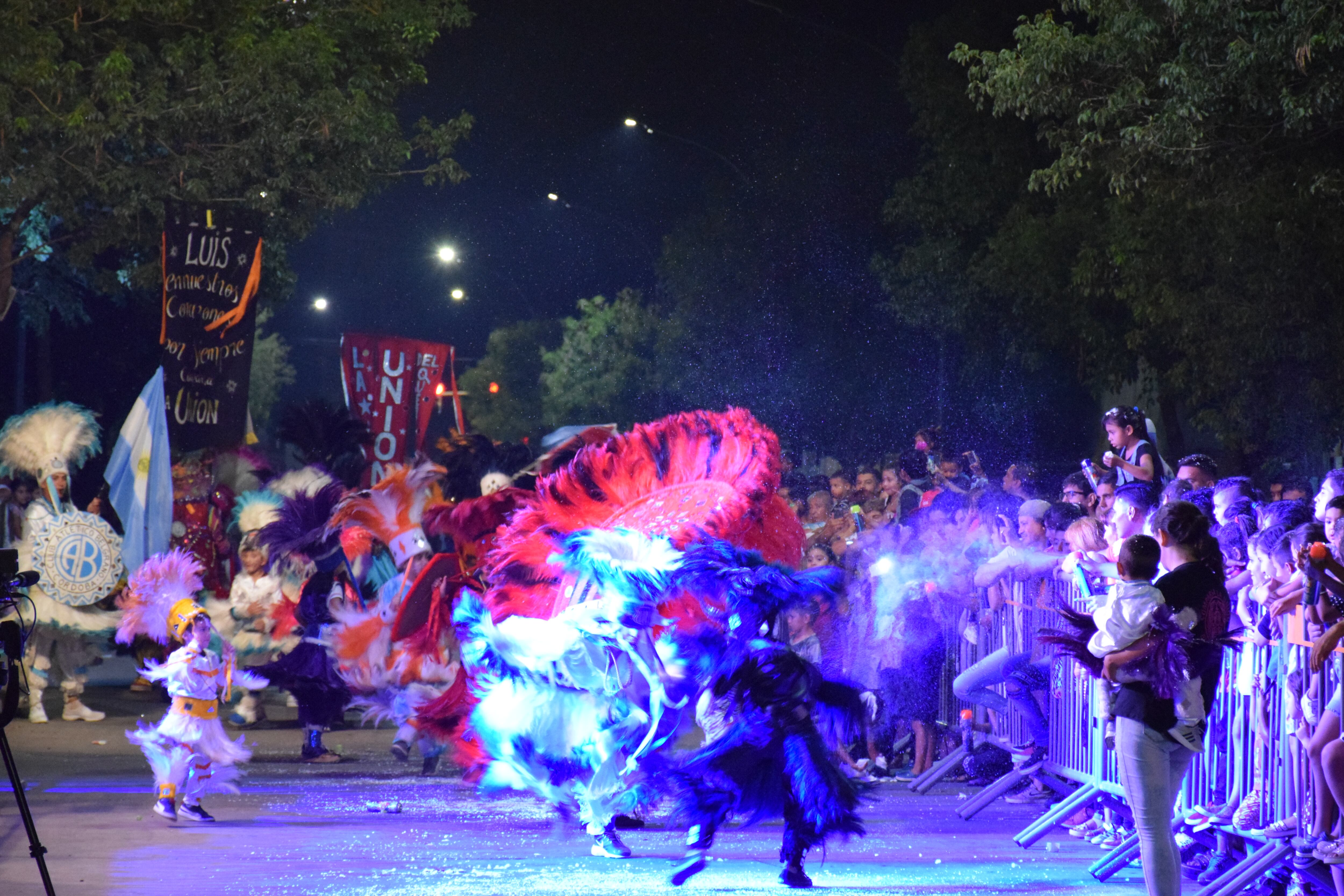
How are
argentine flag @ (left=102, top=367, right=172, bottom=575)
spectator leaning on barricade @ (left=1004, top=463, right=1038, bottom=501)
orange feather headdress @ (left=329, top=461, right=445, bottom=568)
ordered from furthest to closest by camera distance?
argentine flag @ (left=102, top=367, right=172, bottom=575) < spectator leaning on barricade @ (left=1004, top=463, right=1038, bottom=501) < orange feather headdress @ (left=329, top=461, right=445, bottom=568)

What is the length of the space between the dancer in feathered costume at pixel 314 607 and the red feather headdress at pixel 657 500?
8.33ft

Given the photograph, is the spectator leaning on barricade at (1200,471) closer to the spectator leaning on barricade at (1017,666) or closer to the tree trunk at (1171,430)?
the spectator leaning on barricade at (1017,666)

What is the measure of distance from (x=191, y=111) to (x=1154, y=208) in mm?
11996

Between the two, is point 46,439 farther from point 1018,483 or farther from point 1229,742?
point 1229,742

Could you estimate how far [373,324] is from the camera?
181 ft

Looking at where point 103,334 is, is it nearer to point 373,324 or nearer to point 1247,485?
point 1247,485

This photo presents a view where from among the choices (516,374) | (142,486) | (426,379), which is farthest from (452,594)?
(516,374)

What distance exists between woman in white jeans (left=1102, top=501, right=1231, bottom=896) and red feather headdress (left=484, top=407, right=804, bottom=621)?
7.51 feet

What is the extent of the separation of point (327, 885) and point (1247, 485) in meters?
4.88

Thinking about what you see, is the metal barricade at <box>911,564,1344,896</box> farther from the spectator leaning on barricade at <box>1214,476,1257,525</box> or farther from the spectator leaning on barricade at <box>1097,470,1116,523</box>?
the spectator leaning on barricade at <box>1097,470,1116,523</box>

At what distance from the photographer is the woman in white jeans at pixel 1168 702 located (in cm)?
489

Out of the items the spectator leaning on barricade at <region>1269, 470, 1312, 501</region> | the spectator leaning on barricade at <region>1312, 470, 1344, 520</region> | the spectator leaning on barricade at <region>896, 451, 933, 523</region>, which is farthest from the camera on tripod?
the spectator leaning on barricade at <region>1269, 470, 1312, 501</region>

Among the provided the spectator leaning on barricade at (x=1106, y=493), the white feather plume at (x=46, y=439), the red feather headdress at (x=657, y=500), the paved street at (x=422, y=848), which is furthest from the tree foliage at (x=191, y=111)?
the spectator leaning on barricade at (x=1106, y=493)

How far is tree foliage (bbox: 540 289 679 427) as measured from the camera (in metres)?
41.1
